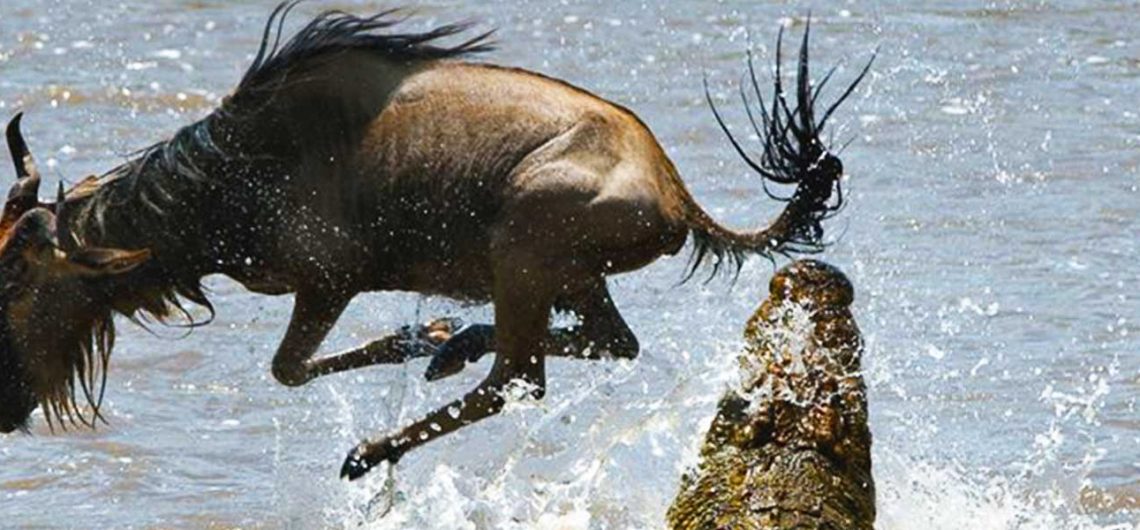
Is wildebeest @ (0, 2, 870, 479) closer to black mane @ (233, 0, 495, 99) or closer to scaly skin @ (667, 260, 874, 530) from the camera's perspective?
black mane @ (233, 0, 495, 99)

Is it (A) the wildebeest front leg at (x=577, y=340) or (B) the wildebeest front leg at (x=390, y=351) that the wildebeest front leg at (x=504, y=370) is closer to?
(A) the wildebeest front leg at (x=577, y=340)

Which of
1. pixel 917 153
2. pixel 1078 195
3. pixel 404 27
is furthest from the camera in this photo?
pixel 404 27

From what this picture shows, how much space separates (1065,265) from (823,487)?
4.76 metres

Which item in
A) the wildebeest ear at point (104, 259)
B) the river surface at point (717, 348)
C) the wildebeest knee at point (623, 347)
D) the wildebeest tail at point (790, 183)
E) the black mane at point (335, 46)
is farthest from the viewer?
the river surface at point (717, 348)

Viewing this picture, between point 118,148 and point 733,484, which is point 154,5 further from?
point 733,484

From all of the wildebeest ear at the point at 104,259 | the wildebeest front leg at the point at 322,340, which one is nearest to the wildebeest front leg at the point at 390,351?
the wildebeest front leg at the point at 322,340

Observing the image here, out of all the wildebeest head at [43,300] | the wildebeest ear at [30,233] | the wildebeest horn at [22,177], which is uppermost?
the wildebeest horn at [22,177]

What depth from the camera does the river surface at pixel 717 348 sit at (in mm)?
7777

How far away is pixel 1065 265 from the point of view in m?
10.2

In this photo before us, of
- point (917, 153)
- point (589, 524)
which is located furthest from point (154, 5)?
point (589, 524)

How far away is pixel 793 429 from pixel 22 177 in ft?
7.87

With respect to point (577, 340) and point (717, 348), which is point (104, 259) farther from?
point (717, 348)

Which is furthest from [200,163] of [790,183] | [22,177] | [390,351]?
[790,183]

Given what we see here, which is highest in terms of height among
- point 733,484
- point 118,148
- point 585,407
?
point 733,484
